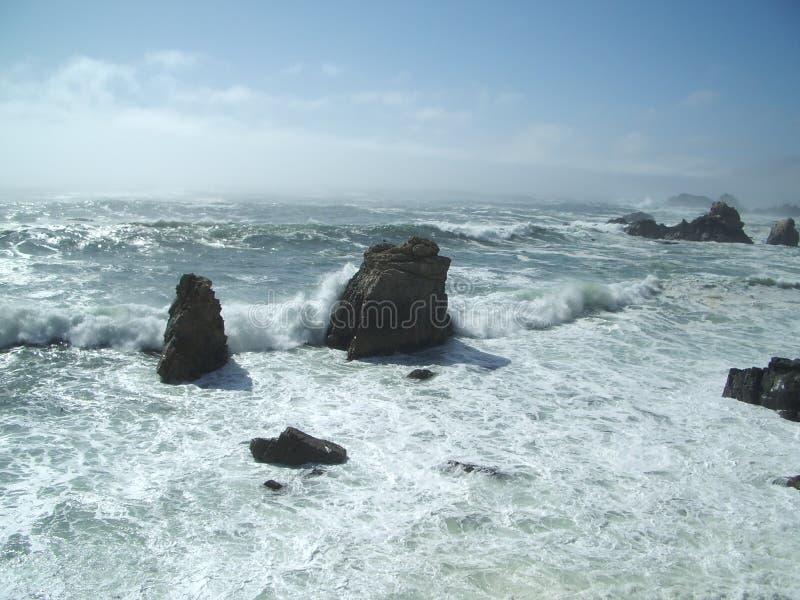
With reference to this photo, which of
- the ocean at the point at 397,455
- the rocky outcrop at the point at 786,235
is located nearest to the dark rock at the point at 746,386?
the ocean at the point at 397,455

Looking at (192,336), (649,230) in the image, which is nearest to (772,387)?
(192,336)

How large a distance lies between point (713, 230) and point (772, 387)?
32.4 metres

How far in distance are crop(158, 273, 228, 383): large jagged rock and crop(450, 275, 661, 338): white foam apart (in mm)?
5818

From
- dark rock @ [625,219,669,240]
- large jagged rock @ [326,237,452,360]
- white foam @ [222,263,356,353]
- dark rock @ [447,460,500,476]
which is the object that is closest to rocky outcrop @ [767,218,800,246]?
dark rock @ [625,219,669,240]

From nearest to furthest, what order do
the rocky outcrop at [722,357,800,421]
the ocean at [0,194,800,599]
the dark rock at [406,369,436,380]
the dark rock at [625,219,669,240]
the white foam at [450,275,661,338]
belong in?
the ocean at [0,194,800,599] < the rocky outcrop at [722,357,800,421] < the dark rock at [406,369,436,380] < the white foam at [450,275,661,338] < the dark rock at [625,219,669,240]

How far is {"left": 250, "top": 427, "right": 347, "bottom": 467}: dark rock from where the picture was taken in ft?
22.5

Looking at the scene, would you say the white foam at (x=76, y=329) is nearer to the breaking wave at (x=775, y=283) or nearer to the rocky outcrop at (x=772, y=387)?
the rocky outcrop at (x=772, y=387)

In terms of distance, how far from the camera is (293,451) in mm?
6875

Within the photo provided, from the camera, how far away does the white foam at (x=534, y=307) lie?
13.7 metres

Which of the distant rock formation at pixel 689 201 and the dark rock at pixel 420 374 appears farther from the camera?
the distant rock formation at pixel 689 201

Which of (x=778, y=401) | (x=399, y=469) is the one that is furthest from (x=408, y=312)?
(x=778, y=401)

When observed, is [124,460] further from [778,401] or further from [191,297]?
[778,401]

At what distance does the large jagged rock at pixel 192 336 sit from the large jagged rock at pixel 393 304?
2.67 meters

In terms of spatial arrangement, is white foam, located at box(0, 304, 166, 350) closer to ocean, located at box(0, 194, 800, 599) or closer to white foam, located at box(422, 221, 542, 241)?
ocean, located at box(0, 194, 800, 599)
